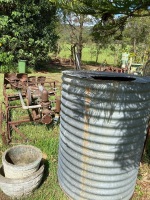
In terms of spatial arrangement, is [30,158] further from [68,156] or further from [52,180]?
[68,156]

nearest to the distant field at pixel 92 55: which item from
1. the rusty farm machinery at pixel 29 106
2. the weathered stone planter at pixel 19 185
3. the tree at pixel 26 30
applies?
the tree at pixel 26 30

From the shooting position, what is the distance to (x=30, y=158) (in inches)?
133

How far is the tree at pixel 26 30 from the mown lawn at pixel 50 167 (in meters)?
7.39

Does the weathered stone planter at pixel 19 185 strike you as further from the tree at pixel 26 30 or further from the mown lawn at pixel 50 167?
the tree at pixel 26 30

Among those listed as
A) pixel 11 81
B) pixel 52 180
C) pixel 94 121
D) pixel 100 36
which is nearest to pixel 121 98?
pixel 94 121

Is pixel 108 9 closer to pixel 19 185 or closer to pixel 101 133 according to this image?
pixel 101 133

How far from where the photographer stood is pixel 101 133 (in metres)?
2.38

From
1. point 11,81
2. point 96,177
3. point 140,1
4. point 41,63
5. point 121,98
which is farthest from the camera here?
point 41,63

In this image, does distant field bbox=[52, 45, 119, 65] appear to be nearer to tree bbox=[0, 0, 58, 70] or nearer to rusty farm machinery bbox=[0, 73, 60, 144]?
tree bbox=[0, 0, 58, 70]

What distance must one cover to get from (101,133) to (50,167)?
4.90 feet

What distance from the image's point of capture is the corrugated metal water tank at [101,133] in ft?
7.44

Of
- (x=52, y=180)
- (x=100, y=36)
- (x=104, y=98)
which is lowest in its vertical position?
(x=52, y=180)

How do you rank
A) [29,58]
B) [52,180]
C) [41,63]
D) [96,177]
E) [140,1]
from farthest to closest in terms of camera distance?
[41,63] → [29,58] → [52,180] → [96,177] → [140,1]

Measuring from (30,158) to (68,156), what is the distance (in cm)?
91
